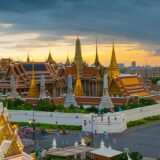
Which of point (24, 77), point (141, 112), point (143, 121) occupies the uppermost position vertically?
point (24, 77)

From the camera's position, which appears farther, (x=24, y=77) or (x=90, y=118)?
(x=24, y=77)

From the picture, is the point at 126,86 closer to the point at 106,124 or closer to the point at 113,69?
the point at 113,69

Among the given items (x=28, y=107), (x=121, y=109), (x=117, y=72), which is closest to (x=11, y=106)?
(x=28, y=107)

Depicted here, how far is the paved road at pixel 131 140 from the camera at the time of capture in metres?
30.2

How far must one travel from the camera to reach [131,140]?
111 feet

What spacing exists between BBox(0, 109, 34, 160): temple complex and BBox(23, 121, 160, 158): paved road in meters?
14.6

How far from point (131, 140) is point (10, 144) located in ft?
67.4

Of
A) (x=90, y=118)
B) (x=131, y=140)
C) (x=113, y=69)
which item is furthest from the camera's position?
(x=113, y=69)

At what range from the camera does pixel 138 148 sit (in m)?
30.3

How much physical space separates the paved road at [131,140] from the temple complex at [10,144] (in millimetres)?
14567

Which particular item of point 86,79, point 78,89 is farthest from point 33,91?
point 86,79

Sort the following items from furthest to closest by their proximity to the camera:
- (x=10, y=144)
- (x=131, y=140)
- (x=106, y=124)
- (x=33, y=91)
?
(x=33, y=91)
(x=106, y=124)
(x=131, y=140)
(x=10, y=144)

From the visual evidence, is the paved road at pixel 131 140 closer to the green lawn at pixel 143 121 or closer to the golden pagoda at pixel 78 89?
the green lawn at pixel 143 121

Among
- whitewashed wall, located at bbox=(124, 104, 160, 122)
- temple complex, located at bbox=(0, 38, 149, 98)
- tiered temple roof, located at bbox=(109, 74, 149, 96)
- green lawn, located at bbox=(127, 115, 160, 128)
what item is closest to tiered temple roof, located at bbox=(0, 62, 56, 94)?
temple complex, located at bbox=(0, 38, 149, 98)
